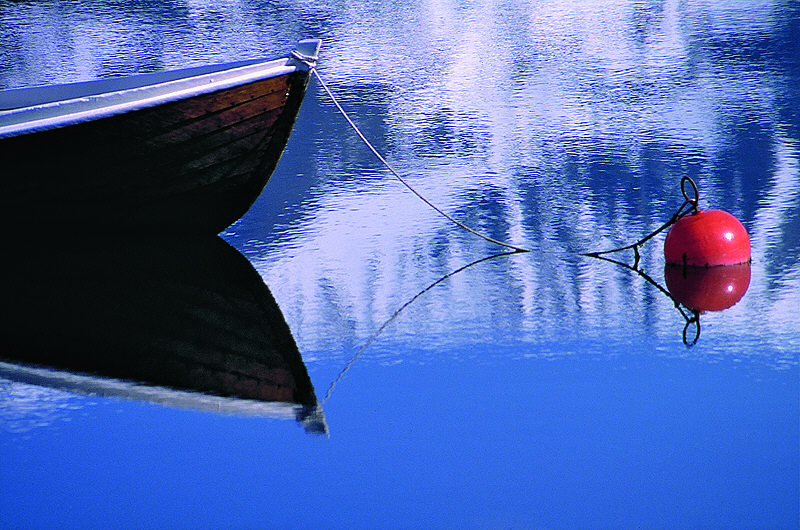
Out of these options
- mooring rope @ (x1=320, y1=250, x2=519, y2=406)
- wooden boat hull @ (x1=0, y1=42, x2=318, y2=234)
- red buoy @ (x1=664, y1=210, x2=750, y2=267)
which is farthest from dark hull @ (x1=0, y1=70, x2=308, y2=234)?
red buoy @ (x1=664, y1=210, x2=750, y2=267)

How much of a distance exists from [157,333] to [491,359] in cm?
110

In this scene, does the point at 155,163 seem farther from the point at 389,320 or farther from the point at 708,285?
the point at 708,285

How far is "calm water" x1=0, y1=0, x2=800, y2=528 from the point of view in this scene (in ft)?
6.05

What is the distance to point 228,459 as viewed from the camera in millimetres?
2041

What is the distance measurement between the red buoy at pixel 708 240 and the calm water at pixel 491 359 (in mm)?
155

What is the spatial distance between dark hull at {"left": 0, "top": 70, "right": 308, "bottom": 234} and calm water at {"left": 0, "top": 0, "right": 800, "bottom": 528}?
36 centimetres

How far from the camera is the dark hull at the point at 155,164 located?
3.89m

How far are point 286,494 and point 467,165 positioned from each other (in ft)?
14.8

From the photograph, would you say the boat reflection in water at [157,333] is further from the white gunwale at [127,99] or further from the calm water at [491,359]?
the white gunwale at [127,99]

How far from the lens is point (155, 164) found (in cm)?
412

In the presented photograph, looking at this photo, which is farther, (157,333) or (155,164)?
(155,164)

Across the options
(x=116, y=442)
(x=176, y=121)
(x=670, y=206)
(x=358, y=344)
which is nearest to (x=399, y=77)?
(x=670, y=206)

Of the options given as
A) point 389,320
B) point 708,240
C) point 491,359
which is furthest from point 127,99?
point 708,240

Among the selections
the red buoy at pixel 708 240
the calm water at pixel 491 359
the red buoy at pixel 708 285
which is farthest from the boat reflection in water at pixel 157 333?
the red buoy at pixel 708 240
